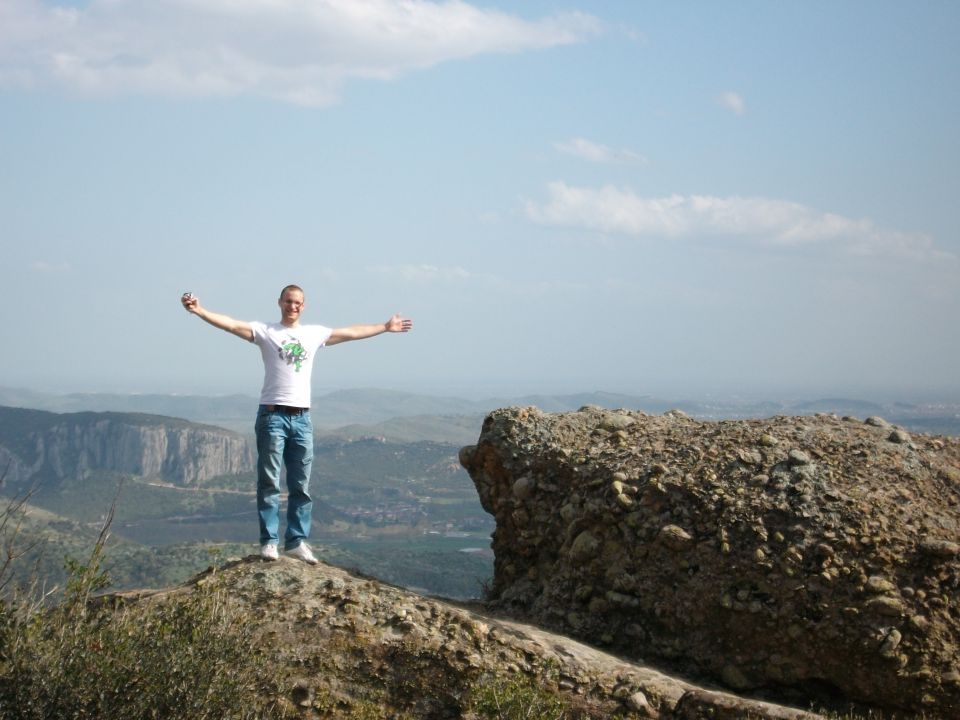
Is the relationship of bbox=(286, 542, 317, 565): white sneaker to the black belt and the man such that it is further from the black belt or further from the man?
the black belt

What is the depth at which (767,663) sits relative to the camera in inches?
381

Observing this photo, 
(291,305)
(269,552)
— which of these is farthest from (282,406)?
(269,552)

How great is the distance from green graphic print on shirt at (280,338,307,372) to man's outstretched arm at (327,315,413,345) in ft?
1.60

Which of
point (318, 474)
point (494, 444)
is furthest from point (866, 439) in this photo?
point (318, 474)

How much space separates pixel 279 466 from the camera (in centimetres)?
1023

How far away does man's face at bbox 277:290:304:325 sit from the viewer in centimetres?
1029

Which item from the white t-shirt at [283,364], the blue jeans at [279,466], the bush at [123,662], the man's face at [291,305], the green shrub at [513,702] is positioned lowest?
the green shrub at [513,702]

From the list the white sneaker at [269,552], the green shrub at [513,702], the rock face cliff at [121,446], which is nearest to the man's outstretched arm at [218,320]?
the white sneaker at [269,552]

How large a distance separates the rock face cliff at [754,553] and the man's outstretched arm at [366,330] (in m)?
2.18

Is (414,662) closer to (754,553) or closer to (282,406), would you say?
(282,406)

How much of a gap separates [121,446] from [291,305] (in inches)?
4435

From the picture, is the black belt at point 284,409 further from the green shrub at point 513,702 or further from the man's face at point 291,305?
the green shrub at point 513,702

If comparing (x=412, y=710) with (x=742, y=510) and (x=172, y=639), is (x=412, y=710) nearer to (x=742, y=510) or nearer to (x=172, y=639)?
(x=172, y=639)

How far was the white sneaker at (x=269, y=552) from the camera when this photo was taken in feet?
32.8
